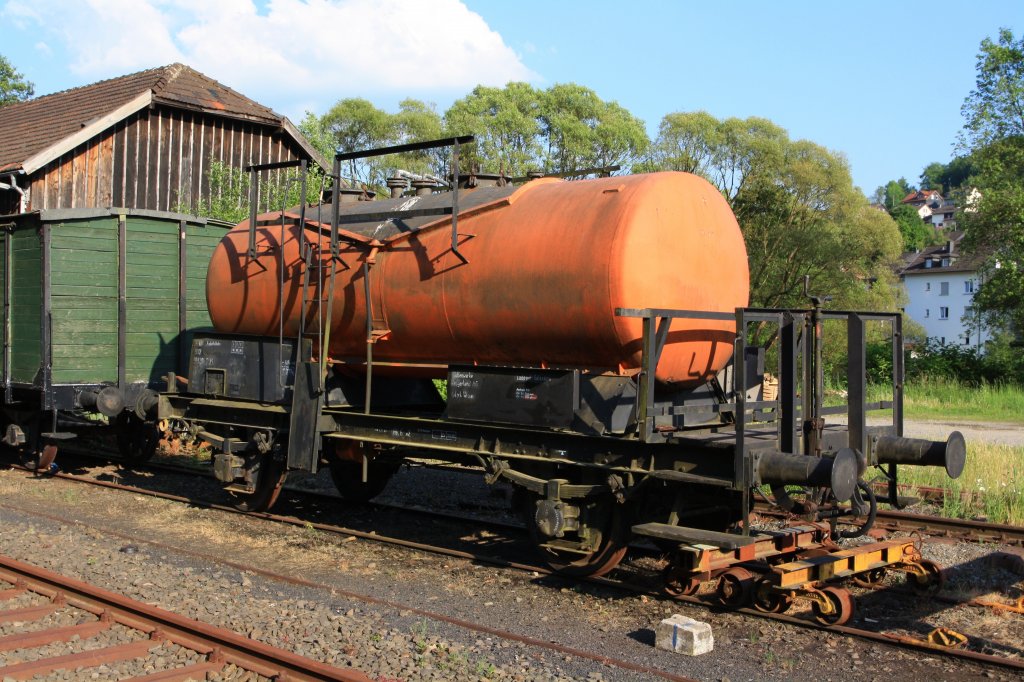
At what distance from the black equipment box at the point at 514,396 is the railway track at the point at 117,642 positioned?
2.96m

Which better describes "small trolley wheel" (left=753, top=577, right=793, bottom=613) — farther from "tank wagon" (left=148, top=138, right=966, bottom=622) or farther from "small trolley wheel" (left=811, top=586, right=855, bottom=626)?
"small trolley wheel" (left=811, top=586, right=855, bottom=626)

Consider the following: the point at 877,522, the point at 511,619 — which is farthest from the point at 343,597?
the point at 877,522

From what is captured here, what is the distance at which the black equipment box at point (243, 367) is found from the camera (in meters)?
10.1

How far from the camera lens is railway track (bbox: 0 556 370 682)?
5613 millimetres

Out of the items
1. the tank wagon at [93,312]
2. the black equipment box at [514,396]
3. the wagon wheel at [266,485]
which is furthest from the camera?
the tank wagon at [93,312]

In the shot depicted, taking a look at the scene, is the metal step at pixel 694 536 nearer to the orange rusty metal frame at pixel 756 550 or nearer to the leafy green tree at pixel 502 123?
the orange rusty metal frame at pixel 756 550

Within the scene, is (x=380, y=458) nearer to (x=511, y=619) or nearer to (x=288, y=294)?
(x=288, y=294)

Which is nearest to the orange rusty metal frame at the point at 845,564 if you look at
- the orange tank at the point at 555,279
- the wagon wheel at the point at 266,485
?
the orange tank at the point at 555,279

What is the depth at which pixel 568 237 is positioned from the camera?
778 centimetres

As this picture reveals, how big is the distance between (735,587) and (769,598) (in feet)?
1.01

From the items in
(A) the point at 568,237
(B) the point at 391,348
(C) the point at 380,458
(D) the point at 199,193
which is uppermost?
(D) the point at 199,193

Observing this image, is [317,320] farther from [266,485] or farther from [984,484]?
[984,484]

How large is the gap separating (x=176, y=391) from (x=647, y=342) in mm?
6851

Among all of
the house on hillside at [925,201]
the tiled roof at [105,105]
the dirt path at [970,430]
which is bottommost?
the dirt path at [970,430]
